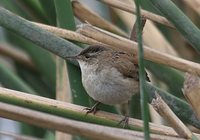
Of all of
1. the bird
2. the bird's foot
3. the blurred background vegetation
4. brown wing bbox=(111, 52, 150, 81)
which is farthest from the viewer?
brown wing bbox=(111, 52, 150, 81)

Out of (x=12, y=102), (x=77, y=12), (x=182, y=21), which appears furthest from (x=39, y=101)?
(x=77, y=12)

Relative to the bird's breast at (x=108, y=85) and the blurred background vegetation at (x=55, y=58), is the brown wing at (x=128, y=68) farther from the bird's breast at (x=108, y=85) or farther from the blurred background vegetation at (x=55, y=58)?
the blurred background vegetation at (x=55, y=58)

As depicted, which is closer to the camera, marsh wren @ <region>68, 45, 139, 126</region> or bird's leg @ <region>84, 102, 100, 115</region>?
bird's leg @ <region>84, 102, 100, 115</region>

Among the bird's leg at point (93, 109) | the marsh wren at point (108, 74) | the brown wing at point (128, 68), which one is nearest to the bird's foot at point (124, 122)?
the bird's leg at point (93, 109)

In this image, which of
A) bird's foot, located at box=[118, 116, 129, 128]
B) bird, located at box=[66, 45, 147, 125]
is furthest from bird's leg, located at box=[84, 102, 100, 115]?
bird's foot, located at box=[118, 116, 129, 128]

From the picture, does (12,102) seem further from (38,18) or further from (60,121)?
(38,18)

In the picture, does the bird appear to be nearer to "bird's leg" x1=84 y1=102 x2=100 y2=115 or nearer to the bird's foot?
"bird's leg" x1=84 y1=102 x2=100 y2=115
